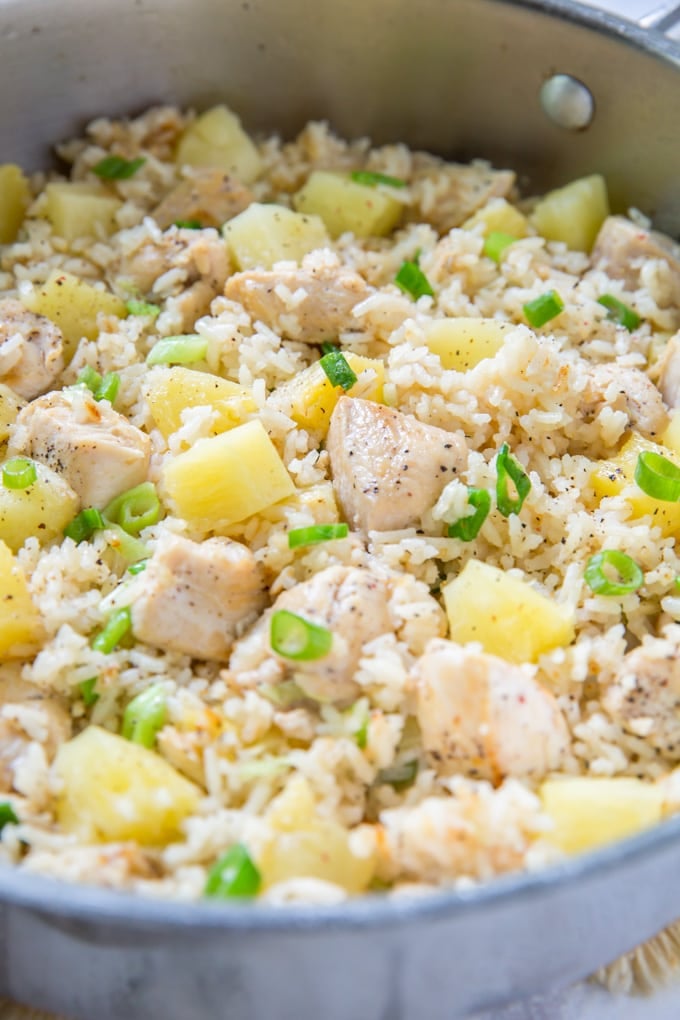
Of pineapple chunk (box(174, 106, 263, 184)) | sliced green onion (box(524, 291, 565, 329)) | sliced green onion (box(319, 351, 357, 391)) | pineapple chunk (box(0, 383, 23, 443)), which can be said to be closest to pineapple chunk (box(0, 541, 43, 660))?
pineapple chunk (box(0, 383, 23, 443))

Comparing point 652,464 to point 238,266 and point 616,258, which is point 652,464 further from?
point 238,266

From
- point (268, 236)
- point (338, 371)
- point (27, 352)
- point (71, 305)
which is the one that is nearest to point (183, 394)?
point (338, 371)

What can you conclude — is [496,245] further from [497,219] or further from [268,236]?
[268,236]

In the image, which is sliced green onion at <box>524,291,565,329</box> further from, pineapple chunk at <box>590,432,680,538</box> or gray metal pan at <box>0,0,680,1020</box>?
gray metal pan at <box>0,0,680,1020</box>

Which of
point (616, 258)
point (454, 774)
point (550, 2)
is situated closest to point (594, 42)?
point (550, 2)

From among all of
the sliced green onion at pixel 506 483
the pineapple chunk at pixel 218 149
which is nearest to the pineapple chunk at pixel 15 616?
the sliced green onion at pixel 506 483

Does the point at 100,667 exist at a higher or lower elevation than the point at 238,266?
lower
